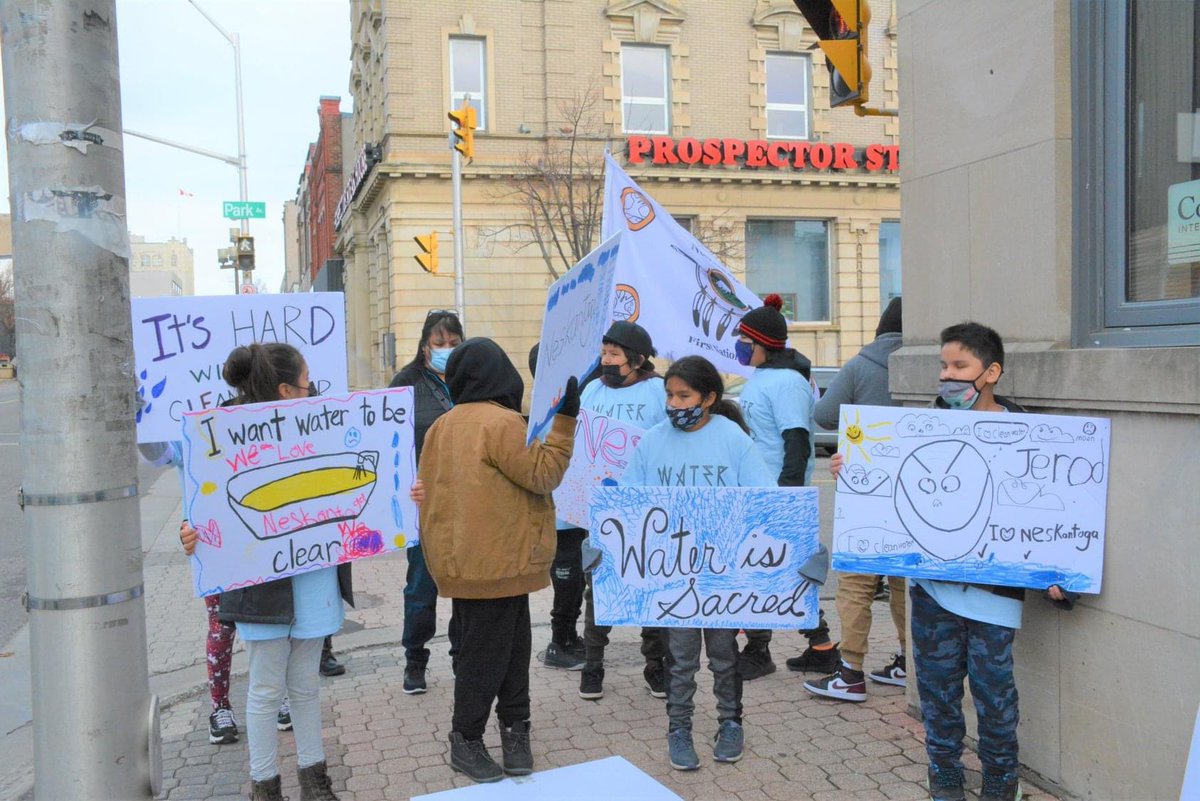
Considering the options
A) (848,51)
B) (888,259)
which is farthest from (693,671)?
(888,259)

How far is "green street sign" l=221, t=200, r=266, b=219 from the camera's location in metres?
26.7

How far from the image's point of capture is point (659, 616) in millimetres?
4305

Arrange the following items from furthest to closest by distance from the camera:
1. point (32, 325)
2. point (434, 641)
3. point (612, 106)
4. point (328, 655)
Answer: point (612, 106) → point (434, 641) → point (328, 655) → point (32, 325)

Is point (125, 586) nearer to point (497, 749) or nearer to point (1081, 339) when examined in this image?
point (497, 749)

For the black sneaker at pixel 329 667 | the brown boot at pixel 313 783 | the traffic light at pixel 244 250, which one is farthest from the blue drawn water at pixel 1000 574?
the traffic light at pixel 244 250

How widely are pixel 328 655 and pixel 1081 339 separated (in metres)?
4.35

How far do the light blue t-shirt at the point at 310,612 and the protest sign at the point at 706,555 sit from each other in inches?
43.2

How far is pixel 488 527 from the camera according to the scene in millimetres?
4125

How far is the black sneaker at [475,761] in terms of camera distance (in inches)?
165

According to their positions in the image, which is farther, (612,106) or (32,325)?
(612,106)

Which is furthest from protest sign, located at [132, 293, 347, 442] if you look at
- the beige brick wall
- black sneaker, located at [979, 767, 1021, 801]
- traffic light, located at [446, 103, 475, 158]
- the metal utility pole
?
the beige brick wall

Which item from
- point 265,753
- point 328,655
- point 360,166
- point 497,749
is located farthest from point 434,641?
point 360,166

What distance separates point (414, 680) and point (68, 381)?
9.48 ft

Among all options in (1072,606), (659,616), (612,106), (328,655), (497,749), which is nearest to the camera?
(1072,606)
